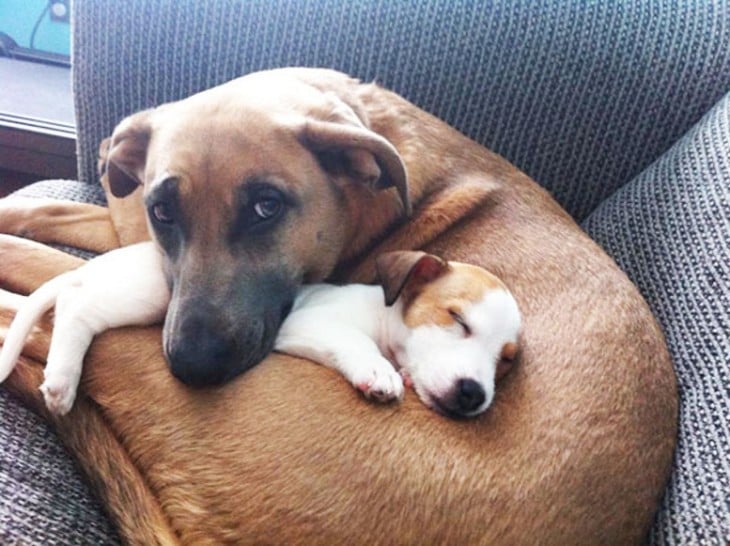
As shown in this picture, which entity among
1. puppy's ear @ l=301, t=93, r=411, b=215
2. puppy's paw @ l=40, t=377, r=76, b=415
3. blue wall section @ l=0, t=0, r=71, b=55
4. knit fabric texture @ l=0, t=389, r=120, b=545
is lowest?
blue wall section @ l=0, t=0, r=71, b=55

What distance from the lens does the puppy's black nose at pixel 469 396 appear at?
1182 millimetres

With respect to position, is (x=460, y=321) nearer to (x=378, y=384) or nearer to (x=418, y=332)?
(x=418, y=332)

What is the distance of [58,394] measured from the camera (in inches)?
44.0

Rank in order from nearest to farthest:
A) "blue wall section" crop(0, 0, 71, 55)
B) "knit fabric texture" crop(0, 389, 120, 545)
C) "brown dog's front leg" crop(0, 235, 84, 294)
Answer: "knit fabric texture" crop(0, 389, 120, 545) → "brown dog's front leg" crop(0, 235, 84, 294) → "blue wall section" crop(0, 0, 71, 55)

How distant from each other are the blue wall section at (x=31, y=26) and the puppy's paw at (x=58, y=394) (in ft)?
7.79

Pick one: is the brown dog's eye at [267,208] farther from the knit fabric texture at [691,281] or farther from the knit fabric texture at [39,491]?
the knit fabric texture at [691,281]

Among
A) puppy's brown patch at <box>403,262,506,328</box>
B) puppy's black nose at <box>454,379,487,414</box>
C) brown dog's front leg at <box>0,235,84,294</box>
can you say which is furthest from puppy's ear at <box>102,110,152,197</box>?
puppy's black nose at <box>454,379,487,414</box>

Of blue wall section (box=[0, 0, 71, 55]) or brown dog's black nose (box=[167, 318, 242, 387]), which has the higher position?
brown dog's black nose (box=[167, 318, 242, 387])

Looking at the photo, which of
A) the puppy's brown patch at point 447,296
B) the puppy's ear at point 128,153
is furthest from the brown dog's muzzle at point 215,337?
the puppy's ear at point 128,153

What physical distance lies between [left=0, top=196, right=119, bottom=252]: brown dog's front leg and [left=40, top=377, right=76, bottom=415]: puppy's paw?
2.05 feet

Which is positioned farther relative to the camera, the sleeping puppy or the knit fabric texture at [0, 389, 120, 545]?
the sleeping puppy

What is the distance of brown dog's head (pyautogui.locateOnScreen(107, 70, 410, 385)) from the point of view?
1.21m

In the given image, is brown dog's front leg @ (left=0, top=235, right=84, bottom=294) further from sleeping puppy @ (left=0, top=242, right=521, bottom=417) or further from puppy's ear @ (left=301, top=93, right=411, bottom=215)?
puppy's ear @ (left=301, top=93, right=411, bottom=215)

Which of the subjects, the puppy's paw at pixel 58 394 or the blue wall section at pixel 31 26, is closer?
the puppy's paw at pixel 58 394
